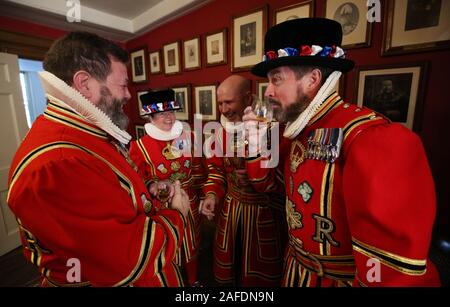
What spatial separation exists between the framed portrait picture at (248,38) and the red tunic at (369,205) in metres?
1.81

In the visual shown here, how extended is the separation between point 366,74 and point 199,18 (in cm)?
244

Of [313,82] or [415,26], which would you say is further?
[415,26]

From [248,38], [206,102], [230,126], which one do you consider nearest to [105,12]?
[206,102]

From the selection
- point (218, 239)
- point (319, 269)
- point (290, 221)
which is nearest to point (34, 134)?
point (290, 221)

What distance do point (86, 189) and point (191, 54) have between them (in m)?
3.13

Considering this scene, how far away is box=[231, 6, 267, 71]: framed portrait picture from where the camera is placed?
2480mm

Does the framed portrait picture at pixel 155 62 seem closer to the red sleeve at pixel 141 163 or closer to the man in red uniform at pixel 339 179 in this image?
the red sleeve at pixel 141 163

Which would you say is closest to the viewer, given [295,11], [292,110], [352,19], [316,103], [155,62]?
[316,103]

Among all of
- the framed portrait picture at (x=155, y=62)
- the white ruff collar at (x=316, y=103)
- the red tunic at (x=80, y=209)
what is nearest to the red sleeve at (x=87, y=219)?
the red tunic at (x=80, y=209)

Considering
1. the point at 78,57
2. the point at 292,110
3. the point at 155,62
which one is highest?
the point at 155,62

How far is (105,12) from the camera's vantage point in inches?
147

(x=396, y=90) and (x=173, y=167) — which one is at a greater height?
(x=396, y=90)

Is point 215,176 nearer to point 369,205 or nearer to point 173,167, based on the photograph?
point 173,167

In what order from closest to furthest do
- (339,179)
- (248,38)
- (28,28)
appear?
(339,179) → (248,38) → (28,28)
